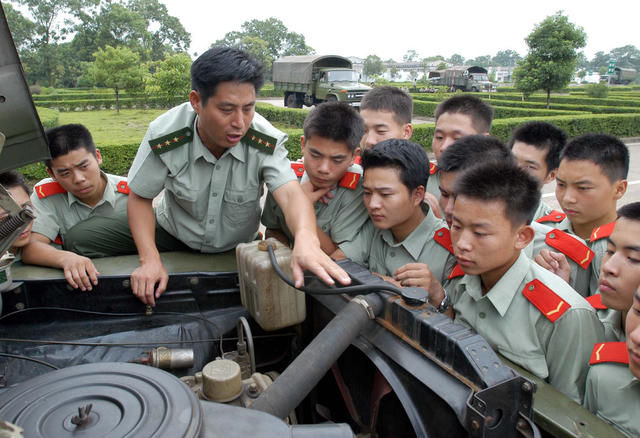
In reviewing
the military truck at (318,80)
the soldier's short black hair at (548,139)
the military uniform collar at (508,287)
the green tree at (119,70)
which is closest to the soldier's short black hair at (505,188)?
the military uniform collar at (508,287)

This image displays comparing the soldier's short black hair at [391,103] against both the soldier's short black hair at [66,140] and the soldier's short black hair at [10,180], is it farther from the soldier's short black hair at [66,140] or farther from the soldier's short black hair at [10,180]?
the soldier's short black hair at [10,180]

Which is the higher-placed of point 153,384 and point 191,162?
point 191,162

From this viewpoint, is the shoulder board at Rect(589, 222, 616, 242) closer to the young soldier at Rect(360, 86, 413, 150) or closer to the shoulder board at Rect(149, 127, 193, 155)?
the young soldier at Rect(360, 86, 413, 150)

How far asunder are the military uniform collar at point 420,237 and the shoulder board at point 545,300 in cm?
61

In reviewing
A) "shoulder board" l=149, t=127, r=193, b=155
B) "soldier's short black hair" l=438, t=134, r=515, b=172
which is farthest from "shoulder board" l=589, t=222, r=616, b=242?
"shoulder board" l=149, t=127, r=193, b=155

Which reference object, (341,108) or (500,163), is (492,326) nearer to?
(500,163)

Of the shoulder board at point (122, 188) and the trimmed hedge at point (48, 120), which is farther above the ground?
the shoulder board at point (122, 188)

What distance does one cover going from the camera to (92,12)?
4372cm

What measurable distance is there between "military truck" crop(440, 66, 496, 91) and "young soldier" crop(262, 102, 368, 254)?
106 ft

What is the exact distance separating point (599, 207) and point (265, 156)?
1.70 metres

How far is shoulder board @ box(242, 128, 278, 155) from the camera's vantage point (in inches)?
88.0

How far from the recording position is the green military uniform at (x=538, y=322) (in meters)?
1.42

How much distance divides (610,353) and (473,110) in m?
1.95

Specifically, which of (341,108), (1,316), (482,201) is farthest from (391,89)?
(1,316)
